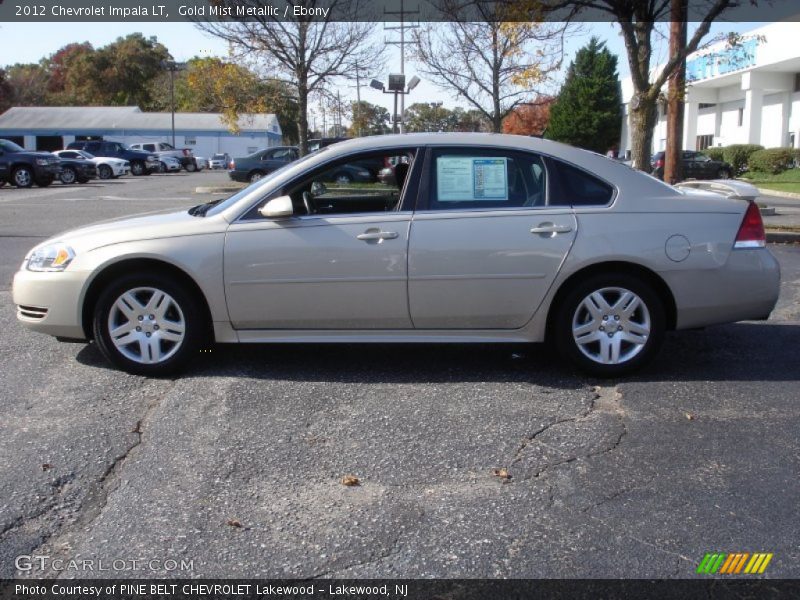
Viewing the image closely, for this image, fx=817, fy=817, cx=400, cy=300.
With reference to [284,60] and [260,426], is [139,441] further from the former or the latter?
[284,60]

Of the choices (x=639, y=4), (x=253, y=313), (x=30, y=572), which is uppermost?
(x=639, y=4)

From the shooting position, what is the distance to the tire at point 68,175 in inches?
1250

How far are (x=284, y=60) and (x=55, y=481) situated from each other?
2115 centimetres

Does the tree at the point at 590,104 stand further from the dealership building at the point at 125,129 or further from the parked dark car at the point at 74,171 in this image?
the parked dark car at the point at 74,171

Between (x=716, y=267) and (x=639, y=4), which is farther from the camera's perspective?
(x=639, y=4)

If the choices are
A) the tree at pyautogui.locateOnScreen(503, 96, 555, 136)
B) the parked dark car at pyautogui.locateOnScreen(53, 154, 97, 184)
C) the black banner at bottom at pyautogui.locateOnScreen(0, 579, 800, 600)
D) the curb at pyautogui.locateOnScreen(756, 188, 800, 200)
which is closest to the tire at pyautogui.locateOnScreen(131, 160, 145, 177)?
the parked dark car at pyautogui.locateOnScreen(53, 154, 97, 184)

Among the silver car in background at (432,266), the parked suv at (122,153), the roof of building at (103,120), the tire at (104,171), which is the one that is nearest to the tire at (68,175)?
the tire at (104,171)

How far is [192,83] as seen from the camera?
25.3 metres

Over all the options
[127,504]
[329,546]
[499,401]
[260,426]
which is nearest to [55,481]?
[127,504]

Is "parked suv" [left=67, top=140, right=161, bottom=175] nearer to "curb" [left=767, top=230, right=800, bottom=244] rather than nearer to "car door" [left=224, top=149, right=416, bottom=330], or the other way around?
"curb" [left=767, top=230, right=800, bottom=244]

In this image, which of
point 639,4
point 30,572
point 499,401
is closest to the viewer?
point 30,572

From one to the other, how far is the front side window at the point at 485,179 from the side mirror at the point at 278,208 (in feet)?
2.90

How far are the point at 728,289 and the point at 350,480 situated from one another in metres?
2.90

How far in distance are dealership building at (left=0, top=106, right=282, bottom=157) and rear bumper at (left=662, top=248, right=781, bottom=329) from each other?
63553 millimetres
